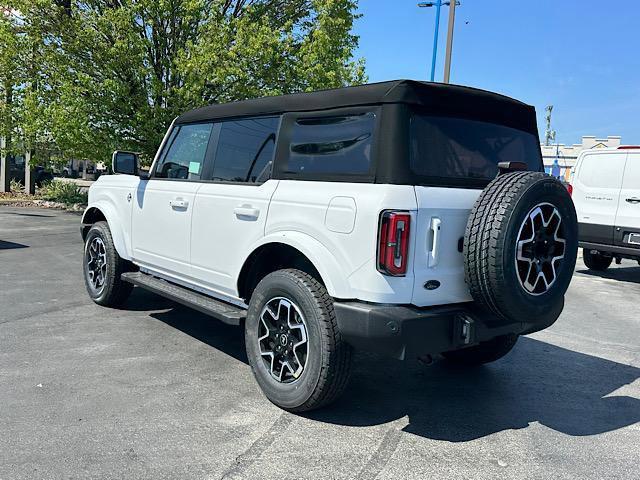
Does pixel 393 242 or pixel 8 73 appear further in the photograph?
pixel 8 73

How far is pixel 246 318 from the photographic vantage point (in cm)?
376

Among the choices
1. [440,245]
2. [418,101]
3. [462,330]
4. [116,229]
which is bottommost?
[462,330]

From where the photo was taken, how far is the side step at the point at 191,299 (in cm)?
389

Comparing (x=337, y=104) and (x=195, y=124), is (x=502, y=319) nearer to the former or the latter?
(x=337, y=104)

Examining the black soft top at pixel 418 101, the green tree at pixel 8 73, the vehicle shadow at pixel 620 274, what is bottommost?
the vehicle shadow at pixel 620 274

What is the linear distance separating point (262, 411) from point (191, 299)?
118 centimetres

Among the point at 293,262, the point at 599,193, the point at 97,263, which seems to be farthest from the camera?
the point at 599,193

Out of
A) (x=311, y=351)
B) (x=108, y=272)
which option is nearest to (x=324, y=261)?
(x=311, y=351)

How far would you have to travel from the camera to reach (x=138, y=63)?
45.5 ft

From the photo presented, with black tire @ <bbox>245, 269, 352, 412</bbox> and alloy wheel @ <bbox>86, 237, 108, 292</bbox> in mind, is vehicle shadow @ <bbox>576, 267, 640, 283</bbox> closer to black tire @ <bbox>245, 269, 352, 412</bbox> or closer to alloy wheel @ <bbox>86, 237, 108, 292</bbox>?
black tire @ <bbox>245, 269, 352, 412</bbox>

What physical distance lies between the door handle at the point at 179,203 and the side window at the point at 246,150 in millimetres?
343

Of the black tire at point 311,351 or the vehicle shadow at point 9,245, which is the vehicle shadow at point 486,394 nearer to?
the black tire at point 311,351

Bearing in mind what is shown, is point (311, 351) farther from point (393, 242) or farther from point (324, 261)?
point (393, 242)

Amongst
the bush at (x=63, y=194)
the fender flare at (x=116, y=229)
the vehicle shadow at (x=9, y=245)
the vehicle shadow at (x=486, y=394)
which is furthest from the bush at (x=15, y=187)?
the vehicle shadow at (x=486, y=394)
